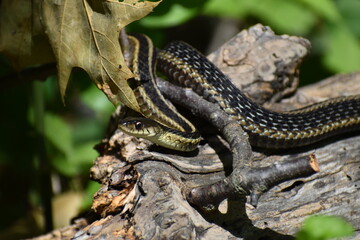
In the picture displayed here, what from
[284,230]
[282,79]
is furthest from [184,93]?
[284,230]

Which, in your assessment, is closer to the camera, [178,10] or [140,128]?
[140,128]

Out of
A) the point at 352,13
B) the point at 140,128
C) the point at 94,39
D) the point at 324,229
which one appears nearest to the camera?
the point at 324,229

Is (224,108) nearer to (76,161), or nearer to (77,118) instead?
(76,161)

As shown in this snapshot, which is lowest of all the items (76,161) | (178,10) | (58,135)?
(76,161)

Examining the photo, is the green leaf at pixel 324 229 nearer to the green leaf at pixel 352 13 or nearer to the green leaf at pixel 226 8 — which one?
the green leaf at pixel 226 8

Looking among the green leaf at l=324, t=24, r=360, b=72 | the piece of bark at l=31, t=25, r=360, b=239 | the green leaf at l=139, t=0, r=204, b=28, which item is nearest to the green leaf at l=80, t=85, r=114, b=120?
the piece of bark at l=31, t=25, r=360, b=239

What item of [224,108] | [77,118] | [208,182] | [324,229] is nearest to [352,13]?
[224,108]
